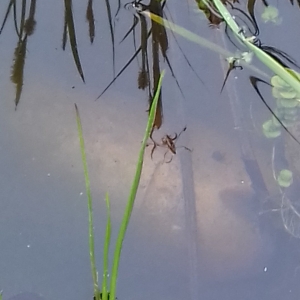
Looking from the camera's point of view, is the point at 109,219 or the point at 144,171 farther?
the point at 144,171

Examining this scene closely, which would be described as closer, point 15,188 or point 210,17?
point 15,188

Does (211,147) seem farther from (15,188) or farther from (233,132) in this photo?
(15,188)

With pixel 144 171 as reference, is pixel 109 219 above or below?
below

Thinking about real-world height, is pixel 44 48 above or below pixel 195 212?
above

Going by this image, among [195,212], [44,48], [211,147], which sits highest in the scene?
[44,48]

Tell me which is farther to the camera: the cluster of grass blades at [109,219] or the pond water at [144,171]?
the pond water at [144,171]

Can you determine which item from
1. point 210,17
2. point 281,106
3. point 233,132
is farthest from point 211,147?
point 210,17

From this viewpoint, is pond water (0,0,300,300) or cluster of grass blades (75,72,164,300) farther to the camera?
pond water (0,0,300,300)
